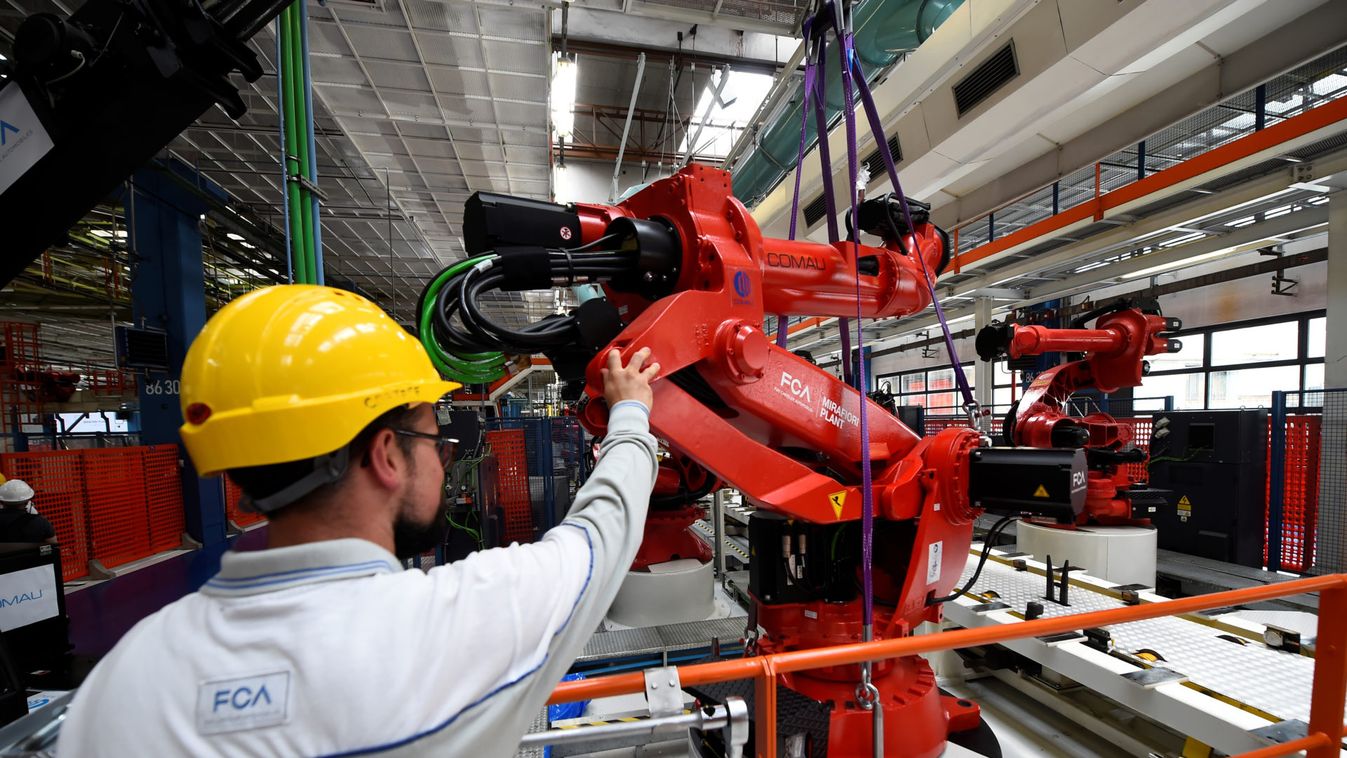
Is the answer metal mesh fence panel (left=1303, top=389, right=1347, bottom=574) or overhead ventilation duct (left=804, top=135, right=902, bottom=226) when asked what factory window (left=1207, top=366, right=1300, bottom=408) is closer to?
metal mesh fence panel (left=1303, top=389, right=1347, bottom=574)

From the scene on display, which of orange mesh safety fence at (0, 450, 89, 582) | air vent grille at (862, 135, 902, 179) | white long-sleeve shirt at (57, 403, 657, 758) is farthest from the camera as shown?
orange mesh safety fence at (0, 450, 89, 582)

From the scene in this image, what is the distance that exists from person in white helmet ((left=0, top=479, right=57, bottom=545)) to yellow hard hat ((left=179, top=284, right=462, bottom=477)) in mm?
6339

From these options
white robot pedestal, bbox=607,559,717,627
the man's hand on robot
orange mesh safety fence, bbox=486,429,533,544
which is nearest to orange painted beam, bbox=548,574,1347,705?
the man's hand on robot

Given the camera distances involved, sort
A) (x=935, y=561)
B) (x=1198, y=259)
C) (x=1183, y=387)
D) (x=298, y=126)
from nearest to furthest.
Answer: (x=935, y=561), (x=298, y=126), (x=1198, y=259), (x=1183, y=387)

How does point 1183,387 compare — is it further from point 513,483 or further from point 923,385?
point 513,483

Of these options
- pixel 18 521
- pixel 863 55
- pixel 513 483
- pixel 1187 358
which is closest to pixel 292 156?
pixel 863 55

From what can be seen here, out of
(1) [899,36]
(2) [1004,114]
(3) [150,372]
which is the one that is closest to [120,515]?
(3) [150,372]

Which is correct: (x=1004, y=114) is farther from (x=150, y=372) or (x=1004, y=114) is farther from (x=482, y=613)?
(x=150, y=372)

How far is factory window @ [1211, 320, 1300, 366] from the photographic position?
10.0m

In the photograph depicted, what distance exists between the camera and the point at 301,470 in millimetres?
917

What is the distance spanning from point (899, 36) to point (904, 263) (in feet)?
8.97

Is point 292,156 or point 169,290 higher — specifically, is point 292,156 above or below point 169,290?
below

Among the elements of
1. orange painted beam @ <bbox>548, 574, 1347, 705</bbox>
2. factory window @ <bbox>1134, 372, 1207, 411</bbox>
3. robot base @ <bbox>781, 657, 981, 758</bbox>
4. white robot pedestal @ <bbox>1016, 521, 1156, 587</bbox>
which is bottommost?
white robot pedestal @ <bbox>1016, 521, 1156, 587</bbox>

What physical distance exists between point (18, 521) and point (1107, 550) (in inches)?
414
